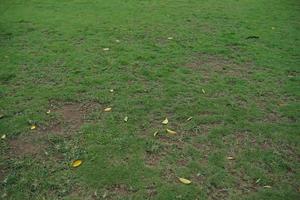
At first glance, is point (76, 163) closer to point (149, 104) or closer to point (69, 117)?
point (69, 117)

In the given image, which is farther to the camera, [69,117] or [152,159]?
[69,117]

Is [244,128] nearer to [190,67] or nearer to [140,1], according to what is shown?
[190,67]

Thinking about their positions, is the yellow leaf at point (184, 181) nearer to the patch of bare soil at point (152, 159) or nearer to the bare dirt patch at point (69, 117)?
the patch of bare soil at point (152, 159)

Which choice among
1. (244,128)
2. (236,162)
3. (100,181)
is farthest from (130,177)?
(244,128)

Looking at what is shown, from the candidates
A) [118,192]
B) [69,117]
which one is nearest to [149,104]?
[69,117]

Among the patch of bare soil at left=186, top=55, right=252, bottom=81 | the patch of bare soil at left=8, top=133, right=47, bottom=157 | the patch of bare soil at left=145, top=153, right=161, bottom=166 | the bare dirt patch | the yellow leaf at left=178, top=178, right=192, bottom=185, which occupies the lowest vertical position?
the yellow leaf at left=178, top=178, right=192, bottom=185

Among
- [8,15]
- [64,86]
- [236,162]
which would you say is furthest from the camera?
[8,15]

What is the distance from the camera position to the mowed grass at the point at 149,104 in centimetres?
331

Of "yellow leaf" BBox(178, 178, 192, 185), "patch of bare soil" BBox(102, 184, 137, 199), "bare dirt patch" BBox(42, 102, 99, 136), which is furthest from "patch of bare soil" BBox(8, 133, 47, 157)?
"yellow leaf" BBox(178, 178, 192, 185)

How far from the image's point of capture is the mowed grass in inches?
130

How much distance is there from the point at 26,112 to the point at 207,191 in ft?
7.36

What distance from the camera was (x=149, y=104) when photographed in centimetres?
442

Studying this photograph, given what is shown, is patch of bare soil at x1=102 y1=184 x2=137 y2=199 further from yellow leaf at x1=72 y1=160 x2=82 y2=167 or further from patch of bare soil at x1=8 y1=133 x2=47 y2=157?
patch of bare soil at x1=8 y1=133 x2=47 y2=157

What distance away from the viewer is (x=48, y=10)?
300 inches
